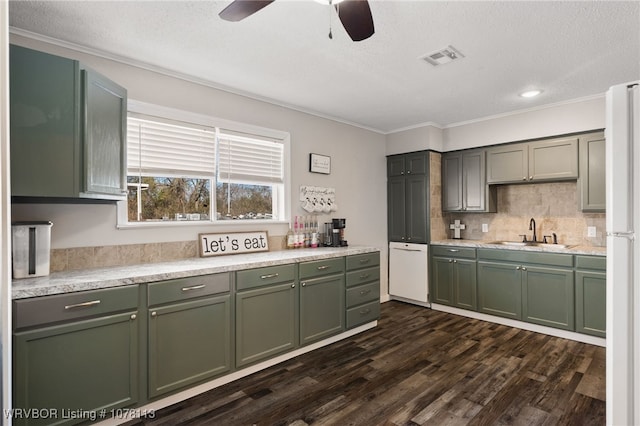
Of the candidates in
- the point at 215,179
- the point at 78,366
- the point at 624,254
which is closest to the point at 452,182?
the point at 215,179

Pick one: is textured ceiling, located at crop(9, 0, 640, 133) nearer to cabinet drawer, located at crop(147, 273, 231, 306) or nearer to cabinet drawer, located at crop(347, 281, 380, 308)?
cabinet drawer, located at crop(147, 273, 231, 306)

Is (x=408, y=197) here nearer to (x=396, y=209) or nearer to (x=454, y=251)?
(x=396, y=209)

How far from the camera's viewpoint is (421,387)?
2.61 metres

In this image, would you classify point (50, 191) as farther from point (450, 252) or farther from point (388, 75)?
point (450, 252)

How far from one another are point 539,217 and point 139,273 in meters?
4.49

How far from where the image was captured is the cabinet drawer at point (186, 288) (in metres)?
2.25

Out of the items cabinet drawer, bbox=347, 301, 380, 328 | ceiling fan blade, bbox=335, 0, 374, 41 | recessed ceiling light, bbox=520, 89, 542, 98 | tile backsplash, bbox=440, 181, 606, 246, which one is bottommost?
cabinet drawer, bbox=347, 301, 380, 328

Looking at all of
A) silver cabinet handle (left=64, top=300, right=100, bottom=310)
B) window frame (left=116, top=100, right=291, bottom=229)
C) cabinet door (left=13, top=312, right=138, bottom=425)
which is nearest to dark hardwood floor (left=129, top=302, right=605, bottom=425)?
cabinet door (left=13, top=312, right=138, bottom=425)

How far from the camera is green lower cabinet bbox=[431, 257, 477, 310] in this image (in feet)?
14.0

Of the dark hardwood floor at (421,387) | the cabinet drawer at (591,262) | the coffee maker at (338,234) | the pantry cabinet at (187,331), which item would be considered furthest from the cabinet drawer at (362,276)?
the cabinet drawer at (591,262)

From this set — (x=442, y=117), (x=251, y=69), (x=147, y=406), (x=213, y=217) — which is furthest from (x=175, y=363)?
(x=442, y=117)

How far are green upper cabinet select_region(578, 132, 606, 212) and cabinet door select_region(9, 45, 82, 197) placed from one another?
15.1ft

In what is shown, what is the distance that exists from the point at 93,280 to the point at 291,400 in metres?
1.56

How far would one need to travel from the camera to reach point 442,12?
2064 millimetres
